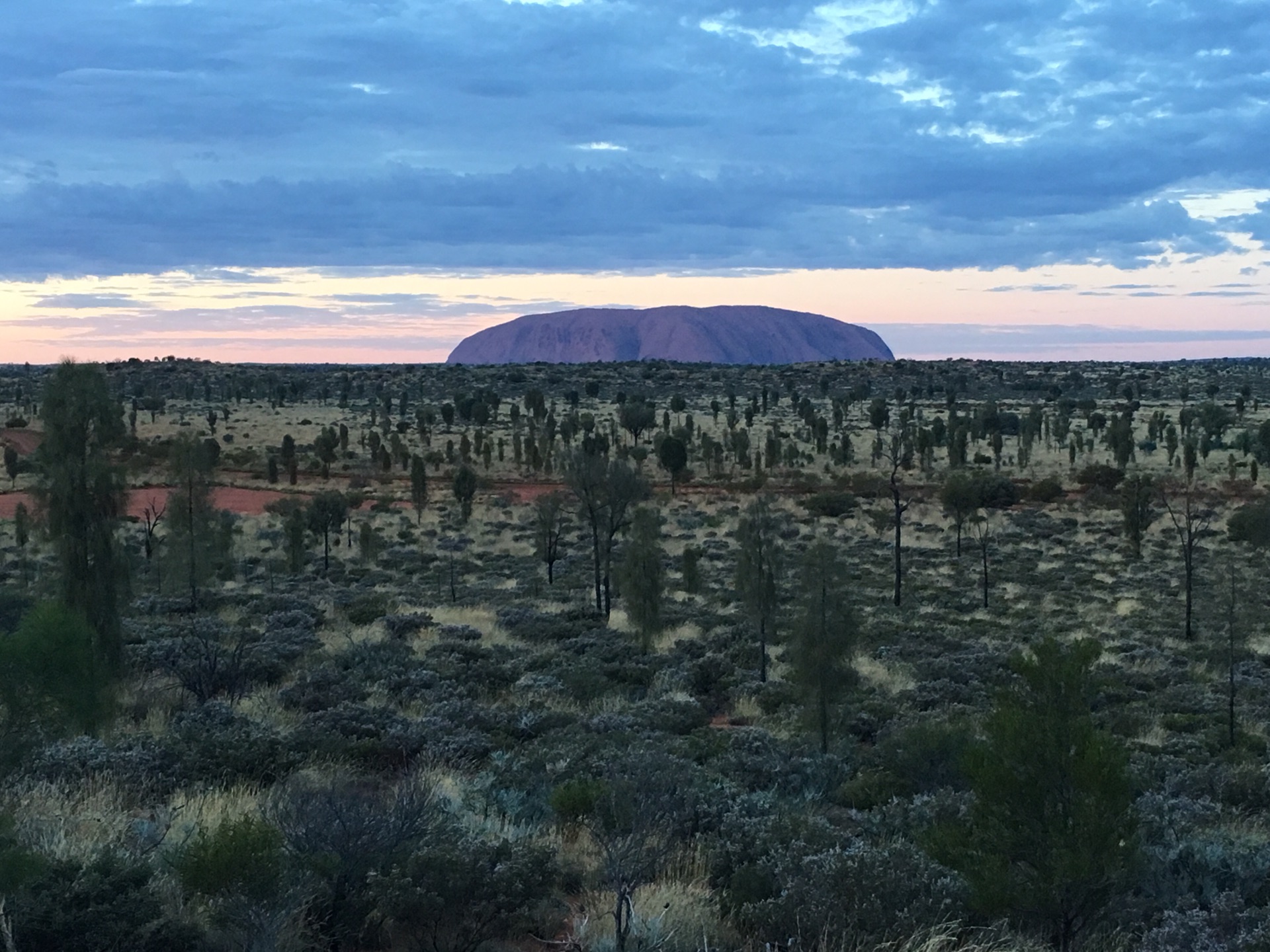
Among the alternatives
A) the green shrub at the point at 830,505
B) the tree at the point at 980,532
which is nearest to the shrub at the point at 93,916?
the tree at the point at 980,532

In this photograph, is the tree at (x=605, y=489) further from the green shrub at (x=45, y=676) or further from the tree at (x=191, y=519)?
the green shrub at (x=45, y=676)

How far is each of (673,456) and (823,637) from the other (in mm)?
38242

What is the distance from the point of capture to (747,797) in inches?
322

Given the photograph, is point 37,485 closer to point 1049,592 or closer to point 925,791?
point 925,791

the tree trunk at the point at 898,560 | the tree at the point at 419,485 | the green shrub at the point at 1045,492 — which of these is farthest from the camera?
the green shrub at the point at 1045,492

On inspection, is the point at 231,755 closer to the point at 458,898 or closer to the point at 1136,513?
the point at 458,898

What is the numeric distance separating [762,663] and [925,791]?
21.5ft

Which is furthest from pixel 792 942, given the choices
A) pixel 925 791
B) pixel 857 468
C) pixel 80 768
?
pixel 857 468

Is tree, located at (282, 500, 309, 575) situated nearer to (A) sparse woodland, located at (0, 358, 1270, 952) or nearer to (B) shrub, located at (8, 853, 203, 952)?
(A) sparse woodland, located at (0, 358, 1270, 952)

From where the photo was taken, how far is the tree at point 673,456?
5009cm

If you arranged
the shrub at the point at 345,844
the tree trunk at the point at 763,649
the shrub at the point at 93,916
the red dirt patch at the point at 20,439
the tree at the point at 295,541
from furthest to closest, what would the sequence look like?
the red dirt patch at the point at 20,439 → the tree at the point at 295,541 → the tree trunk at the point at 763,649 → the shrub at the point at 345,844 → the shrub at the point at 93,916

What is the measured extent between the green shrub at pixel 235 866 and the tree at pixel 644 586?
39.9 feet

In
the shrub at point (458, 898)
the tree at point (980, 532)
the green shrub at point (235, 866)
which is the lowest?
the tree at point (980, 532)

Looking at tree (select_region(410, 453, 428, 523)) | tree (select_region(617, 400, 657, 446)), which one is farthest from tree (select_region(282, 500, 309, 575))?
tree (select_region(617, 400, 657, 446))
